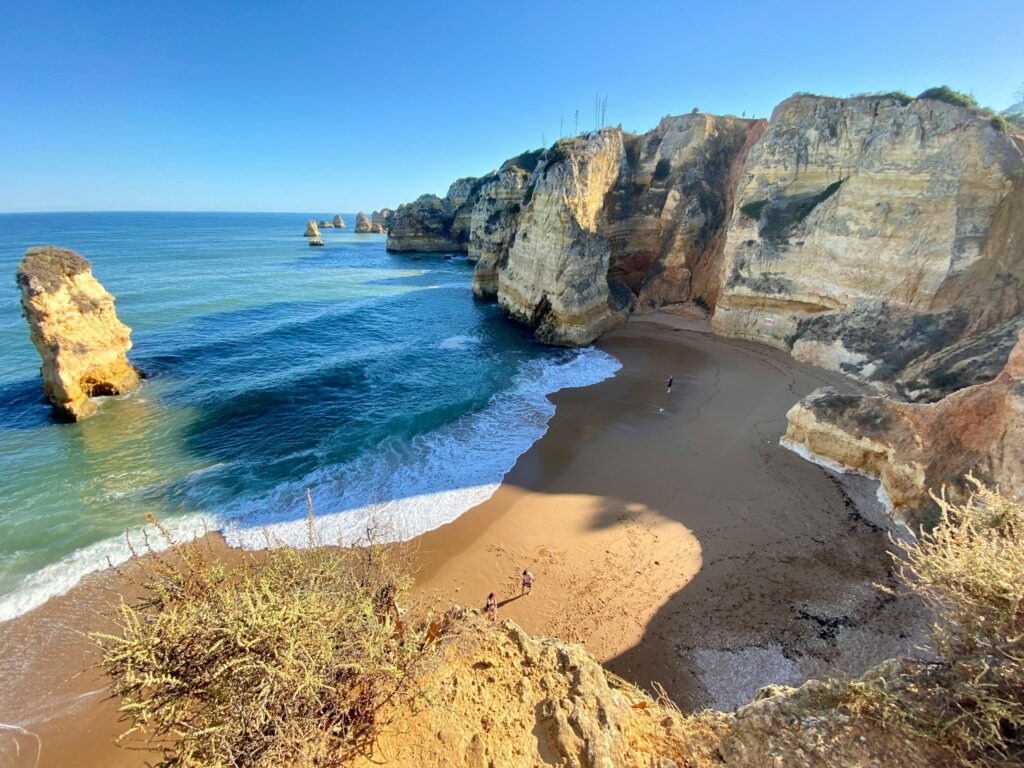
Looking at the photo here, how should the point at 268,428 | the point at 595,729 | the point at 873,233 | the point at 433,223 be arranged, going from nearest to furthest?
the point at 595,729 < the point at 268,428 < the point at 873,233 < the point at 433,223

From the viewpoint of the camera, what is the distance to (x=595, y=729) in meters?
4.87

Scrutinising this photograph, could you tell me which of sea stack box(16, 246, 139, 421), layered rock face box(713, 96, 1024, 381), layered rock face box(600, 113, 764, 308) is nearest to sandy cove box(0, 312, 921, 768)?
layered rock face box(713, 96, 1024, 381)

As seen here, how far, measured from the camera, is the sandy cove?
27.1 ft

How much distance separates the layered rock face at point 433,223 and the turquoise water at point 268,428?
38772 millimetres

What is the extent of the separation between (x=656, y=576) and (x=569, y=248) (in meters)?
19.7

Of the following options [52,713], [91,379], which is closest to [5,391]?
[91,379]

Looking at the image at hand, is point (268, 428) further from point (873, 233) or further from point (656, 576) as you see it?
point (873, 233)

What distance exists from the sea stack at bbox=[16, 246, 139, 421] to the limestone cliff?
21.0m

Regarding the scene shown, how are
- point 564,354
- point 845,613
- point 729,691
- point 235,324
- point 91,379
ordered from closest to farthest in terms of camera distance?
1. point 729,691
2. point 845,613
3. point 91,379
4. point 564,354
5. point 235,324

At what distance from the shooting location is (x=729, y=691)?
313 inches

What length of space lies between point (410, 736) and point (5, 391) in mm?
26477

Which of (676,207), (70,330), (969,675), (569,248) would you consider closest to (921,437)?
(969,675)

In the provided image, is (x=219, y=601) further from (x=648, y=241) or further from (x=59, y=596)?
(x=648, y=241)

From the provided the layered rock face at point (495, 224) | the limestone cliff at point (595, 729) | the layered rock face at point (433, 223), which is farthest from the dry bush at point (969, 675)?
the layered rock face at point (433, 223)
